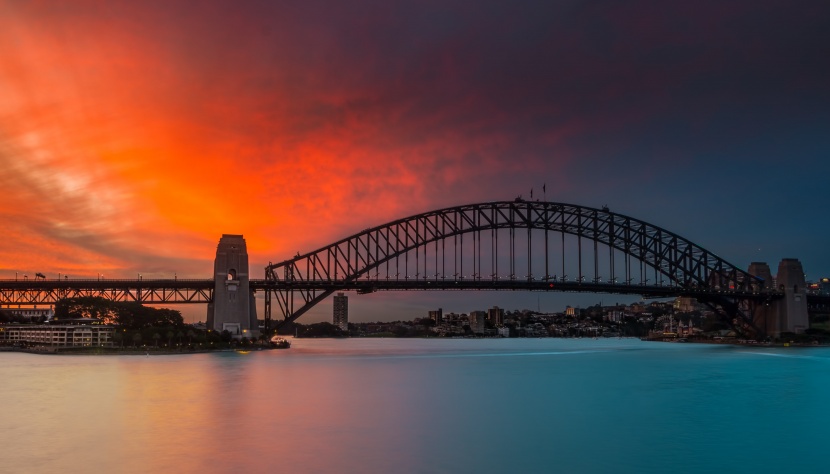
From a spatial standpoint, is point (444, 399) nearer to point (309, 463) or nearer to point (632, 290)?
point (309, 463)

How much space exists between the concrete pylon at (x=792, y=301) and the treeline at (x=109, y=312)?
277 feet

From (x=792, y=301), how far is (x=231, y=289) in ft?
250

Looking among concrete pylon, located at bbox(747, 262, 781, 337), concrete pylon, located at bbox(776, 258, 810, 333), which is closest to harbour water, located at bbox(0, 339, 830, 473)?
concrete pylon, located at bbox(776, 258, 810, 333)

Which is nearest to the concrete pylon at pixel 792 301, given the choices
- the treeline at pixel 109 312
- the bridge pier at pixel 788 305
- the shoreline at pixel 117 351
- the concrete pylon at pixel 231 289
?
the bridge pier at pixel 788 305

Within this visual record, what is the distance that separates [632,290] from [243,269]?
159ft

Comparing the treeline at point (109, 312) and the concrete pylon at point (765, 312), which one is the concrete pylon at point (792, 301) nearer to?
the concrete pylon at point (765, 312)

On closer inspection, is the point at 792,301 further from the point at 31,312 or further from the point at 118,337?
the point at 31,312

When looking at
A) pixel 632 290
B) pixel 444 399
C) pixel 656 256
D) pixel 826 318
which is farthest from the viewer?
pixel 826 318

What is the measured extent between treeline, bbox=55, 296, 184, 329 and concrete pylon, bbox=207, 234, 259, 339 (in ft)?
76.7

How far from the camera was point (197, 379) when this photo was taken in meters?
48.6

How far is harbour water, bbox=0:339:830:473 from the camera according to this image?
23312 mm

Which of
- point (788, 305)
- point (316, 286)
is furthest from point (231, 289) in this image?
point (788, 305)

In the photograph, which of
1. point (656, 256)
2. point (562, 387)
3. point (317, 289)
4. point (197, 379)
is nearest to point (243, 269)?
point (317, 289)

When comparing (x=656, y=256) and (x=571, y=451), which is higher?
(x=656, y=256)
